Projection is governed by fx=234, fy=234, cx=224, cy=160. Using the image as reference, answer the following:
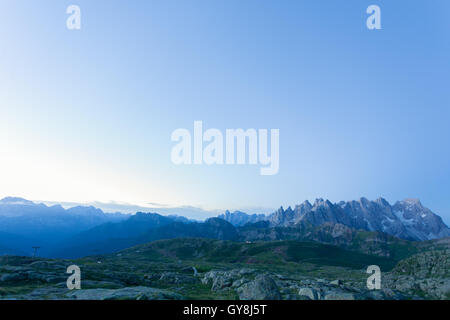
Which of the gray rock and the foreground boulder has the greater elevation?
the foreground boulder

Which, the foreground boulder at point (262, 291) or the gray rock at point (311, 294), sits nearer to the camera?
the foreground boulder at point (262, 291)

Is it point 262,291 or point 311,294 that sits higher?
point 262,291

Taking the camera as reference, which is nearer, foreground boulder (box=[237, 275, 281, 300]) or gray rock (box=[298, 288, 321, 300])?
foreground boulder (box=[237, 275, 281, 300])

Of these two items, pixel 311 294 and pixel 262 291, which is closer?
pixel 262 291

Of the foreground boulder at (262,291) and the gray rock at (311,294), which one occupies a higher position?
the foreground boulder at (262,291)
